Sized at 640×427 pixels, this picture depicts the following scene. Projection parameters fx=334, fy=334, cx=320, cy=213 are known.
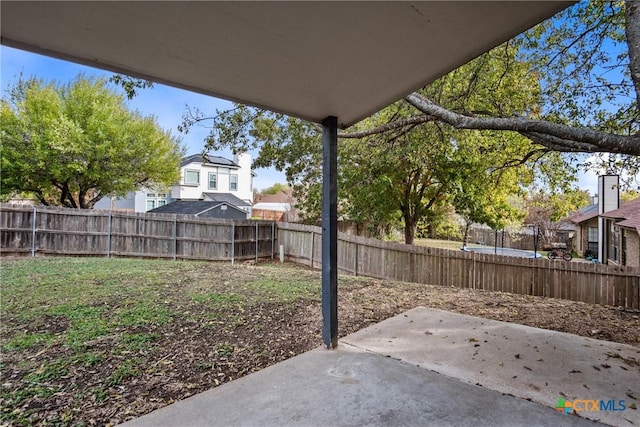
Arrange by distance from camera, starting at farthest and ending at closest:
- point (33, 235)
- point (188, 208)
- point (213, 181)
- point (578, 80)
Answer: point (213, 181) → point (188, 208) → point (33, 235) → point (578, 80)

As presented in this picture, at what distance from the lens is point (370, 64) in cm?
205

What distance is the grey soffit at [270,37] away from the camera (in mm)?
1413

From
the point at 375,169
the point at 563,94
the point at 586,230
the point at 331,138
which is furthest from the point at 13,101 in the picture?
the point at 586,230

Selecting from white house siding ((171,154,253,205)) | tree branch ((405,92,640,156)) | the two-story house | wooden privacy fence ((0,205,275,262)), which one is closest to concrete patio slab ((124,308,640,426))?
tree branch ((405,92,640,156))

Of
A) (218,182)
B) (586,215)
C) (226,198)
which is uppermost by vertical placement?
(218,182)

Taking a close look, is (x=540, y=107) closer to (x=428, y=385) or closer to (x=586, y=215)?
(x=428, y=385)

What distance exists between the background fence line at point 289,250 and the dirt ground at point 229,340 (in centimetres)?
51

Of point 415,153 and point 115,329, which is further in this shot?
point 415,153

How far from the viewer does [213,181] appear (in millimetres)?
20516

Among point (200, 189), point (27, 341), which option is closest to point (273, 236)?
point (27, 341)

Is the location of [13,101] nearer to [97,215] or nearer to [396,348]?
[97,215]

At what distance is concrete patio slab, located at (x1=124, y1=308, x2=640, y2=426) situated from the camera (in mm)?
1930

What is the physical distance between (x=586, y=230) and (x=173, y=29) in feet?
62.2

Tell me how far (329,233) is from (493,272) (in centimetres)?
460
